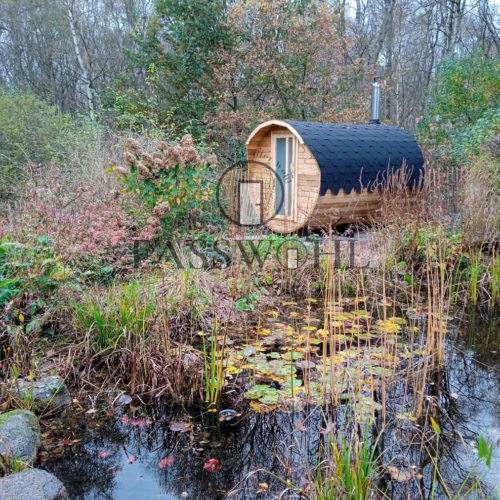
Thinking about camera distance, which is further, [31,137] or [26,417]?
[31,137]

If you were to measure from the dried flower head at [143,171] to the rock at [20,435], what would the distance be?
3152 mm

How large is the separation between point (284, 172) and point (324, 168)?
1016mm

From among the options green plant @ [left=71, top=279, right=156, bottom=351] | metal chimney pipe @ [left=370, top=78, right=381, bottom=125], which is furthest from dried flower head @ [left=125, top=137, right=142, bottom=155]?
metal chimney pipe @ [left=370, top=78, right=381, bottom=125]

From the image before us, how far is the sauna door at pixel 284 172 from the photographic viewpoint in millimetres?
7457

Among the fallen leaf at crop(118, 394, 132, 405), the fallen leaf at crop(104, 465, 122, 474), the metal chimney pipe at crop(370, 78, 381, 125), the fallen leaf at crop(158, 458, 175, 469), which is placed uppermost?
the metal chimney pipe at crop(370, 78, 381, 125)

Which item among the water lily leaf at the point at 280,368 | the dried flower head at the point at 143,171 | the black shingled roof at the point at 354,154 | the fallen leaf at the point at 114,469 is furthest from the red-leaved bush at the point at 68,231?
the black shingled roof at the point at 354,154

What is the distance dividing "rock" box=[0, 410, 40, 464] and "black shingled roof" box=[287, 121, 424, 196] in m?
5.05

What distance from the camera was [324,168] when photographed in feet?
22.2

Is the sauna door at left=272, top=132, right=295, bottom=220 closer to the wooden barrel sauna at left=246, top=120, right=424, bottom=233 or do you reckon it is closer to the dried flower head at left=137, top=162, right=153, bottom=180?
the wooden barrel sauna at left=246, top=120, right=424, bottom=233

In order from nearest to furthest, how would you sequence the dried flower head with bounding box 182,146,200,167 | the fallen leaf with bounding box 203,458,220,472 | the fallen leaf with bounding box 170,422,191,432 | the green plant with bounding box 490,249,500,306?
1. the fallen leaf with bounding box 203,458,220,472
2. the fallen leaf with bounding box 170,422,191,432
3. the green plant with bounding box 490,249,500,306
4. the dried flower head with bounding box 182,146,200,167

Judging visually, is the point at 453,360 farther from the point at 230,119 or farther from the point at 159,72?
the point at 159,72

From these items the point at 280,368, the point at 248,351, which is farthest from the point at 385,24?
the point at 280,368

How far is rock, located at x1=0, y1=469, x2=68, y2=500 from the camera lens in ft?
6.64

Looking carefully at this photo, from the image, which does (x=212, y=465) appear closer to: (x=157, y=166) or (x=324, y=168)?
(x=157, y=166)
